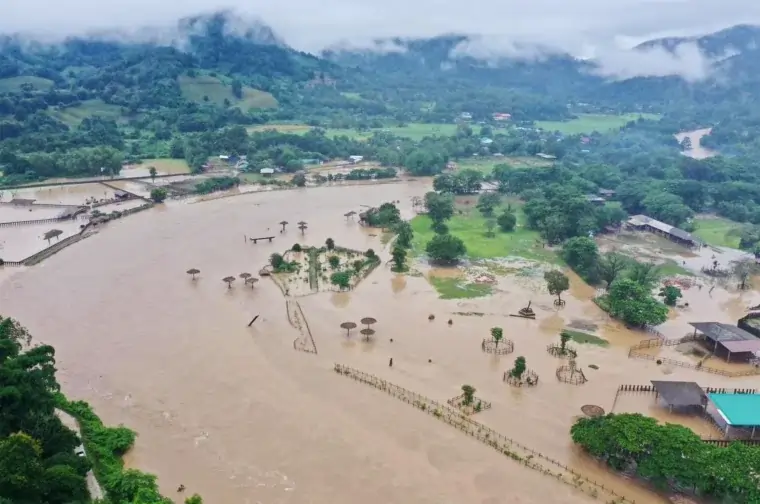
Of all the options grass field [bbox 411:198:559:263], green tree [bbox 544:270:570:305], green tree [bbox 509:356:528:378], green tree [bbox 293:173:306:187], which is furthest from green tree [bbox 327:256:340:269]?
green tree [bbox 293:173:306:187]

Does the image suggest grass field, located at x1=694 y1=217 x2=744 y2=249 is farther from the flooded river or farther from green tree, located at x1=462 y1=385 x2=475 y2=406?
the flooded river

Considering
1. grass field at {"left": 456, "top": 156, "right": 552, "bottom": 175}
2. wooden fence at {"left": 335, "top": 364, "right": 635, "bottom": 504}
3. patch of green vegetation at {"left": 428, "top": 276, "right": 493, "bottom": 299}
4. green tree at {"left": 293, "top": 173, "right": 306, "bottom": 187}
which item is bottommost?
wooden fence at {"left": 335, "top": 364, "right": 635, "bottom": 504}

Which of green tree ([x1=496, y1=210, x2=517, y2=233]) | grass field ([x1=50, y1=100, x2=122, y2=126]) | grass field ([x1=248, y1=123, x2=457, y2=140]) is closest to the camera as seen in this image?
green tree ([x1=496, y1=210, x2=517, y2=233])

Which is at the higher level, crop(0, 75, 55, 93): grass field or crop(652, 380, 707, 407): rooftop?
crop(0, 75, 55, 93): grass field

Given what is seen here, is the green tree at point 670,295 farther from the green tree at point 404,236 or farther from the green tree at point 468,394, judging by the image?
the green tree at point 468,394

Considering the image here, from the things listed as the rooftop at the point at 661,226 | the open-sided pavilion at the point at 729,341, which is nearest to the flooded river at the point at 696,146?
the rooftop at the point at 661,226

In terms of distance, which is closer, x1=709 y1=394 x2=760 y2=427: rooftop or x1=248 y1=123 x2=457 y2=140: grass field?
x1=709 y1=394 x2=760 y2=427: rooftop
